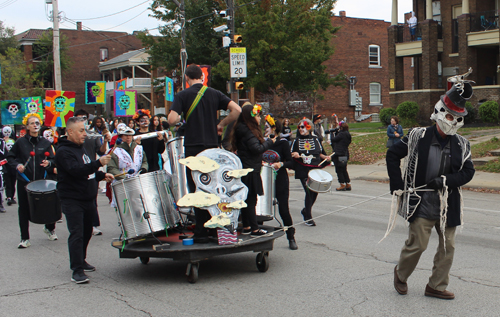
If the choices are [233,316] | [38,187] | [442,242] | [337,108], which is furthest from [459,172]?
[337,108]

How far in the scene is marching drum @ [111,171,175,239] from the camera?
602cm

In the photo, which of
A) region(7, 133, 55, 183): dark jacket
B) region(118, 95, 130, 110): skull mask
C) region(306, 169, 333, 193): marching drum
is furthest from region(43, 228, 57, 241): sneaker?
region(118, 95, 130, 110): skull mask

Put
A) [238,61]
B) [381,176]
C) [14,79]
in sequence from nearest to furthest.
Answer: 1. [381,176]
2. [238,61]
3. [14,79]

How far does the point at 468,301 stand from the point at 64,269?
15.9 feet

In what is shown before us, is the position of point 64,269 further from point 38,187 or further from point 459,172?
point 459,172

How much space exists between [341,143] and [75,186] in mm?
8977

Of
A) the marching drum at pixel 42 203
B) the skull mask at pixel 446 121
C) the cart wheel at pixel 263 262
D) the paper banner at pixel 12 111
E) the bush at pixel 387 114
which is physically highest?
the paper banner at pixel 12 111

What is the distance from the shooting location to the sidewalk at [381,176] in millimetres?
13820

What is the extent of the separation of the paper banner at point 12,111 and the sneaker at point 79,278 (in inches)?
565

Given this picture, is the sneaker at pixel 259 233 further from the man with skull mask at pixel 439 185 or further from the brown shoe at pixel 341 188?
the brown shoe at pixel 341 188

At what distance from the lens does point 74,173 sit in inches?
240

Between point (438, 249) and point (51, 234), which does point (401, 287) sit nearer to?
point (438, 249)

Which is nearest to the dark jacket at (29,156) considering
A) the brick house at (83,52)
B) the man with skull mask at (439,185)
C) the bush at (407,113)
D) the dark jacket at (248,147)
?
the dark jacket at (248,147)

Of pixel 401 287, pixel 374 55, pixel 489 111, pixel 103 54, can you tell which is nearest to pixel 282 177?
pixel 401 287
